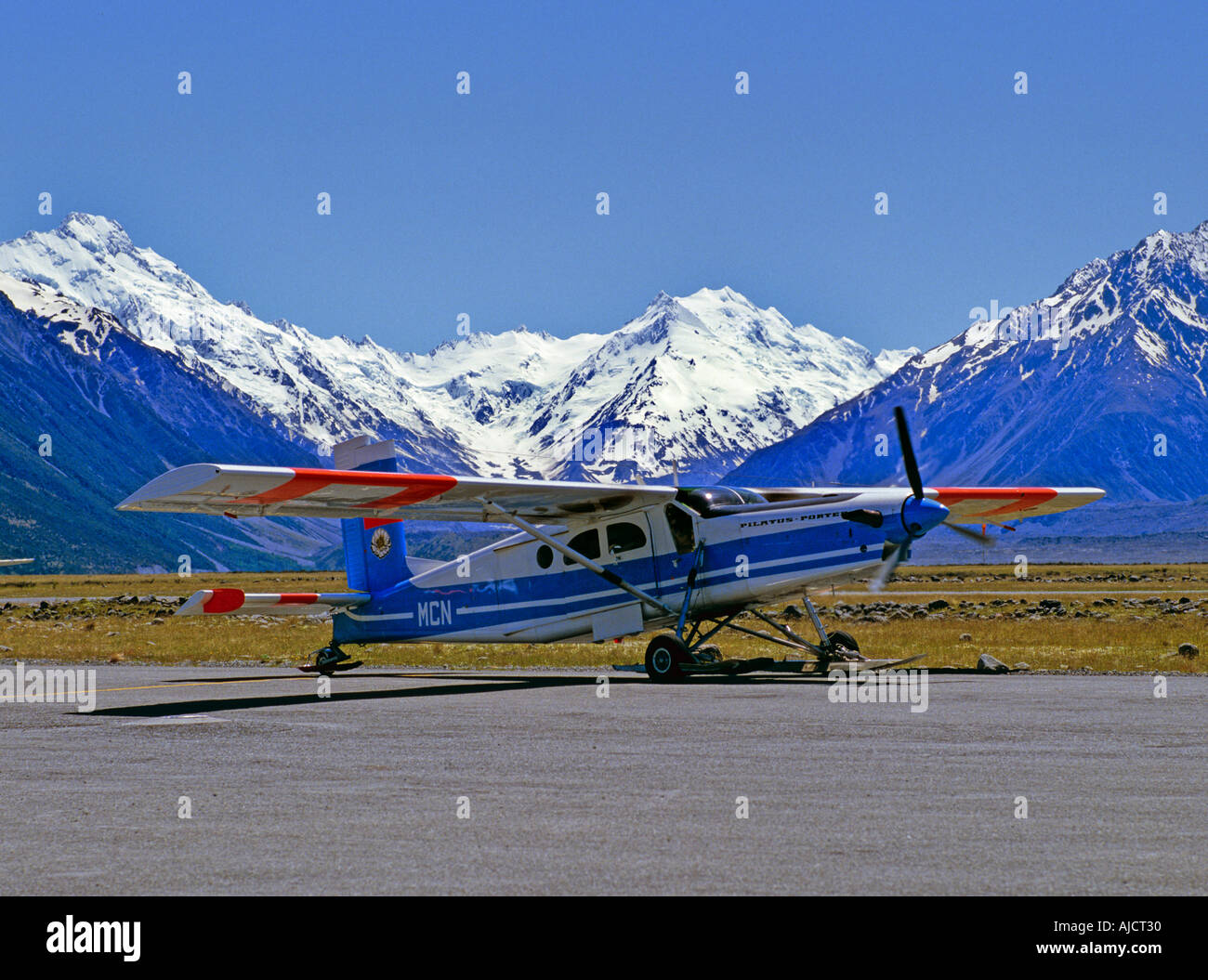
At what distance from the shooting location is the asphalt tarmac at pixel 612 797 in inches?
310

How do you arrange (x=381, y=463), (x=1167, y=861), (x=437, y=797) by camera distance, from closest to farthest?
1. (x=1167, y=861)
2. (x=437, y=797)
3. (x=381, y=463)

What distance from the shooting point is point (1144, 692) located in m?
19.3

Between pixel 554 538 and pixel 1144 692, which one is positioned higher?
pixel 554 538

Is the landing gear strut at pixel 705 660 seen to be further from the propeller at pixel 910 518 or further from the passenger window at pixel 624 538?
the propeller at pixel 910 518

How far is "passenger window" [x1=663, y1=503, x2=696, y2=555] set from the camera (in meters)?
24.3

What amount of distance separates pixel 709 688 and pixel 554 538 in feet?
16.7

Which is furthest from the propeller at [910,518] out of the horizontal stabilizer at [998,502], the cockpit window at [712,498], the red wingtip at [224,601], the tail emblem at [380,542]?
the tail emblem at [380,542]

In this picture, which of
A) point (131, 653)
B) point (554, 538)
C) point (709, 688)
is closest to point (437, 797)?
point (709, 688)

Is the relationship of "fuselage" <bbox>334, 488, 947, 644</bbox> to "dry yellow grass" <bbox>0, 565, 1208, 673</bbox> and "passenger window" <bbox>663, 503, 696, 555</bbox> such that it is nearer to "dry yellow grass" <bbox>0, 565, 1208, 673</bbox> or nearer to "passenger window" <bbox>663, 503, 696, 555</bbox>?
"passenger window" <bbox>663, 503, 696, 555</bbox>

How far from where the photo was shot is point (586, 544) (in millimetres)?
25594

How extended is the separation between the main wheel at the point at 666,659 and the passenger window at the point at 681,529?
5.35 feet
